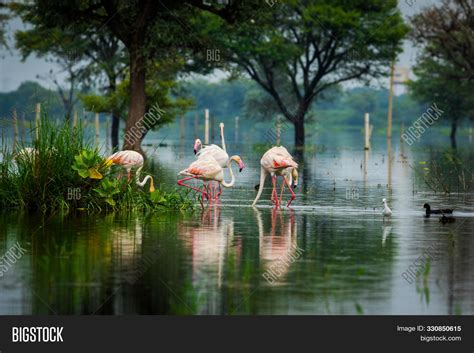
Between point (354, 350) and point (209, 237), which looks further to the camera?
point (209, 237)

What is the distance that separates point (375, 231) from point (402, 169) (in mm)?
20805

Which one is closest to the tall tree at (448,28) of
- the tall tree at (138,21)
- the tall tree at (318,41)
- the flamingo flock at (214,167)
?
the tall tree at (318,41)

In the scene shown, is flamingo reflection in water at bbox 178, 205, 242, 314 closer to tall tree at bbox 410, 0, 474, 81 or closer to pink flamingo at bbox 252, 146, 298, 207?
pink flamingo at bbox 252, 146, 298, 207

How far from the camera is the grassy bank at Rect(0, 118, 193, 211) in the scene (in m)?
18.7

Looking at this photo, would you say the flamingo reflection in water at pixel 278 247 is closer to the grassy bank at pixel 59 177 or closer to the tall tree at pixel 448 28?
the grassy bank at pixel 59 177

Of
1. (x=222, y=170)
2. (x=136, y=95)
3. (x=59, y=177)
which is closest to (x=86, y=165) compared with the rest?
(x=59, y=177)

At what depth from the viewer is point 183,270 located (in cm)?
1217

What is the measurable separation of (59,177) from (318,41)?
51.4 m

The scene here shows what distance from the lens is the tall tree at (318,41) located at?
6594 centimetres

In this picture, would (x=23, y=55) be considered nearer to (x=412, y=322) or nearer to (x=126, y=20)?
(x=126, y=20)

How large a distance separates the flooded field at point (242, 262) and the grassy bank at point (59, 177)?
2.48 ft

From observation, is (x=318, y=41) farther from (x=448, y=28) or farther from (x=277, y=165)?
(x=277, y=165)

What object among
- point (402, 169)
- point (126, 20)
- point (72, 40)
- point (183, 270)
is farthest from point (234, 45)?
point (183, 270)

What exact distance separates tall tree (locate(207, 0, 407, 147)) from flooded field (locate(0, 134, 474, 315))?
45638mm
